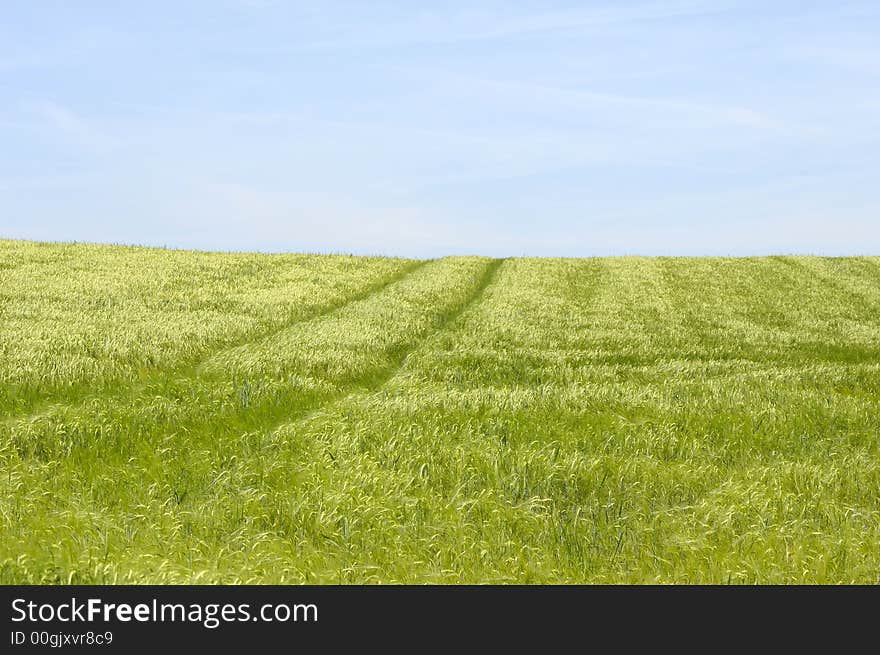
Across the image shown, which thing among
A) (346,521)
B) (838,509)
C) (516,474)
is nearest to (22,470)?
(346,521)

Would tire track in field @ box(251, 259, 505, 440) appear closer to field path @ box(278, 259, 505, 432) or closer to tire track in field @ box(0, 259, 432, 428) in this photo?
field path @ box(278, 259, 505, 432)

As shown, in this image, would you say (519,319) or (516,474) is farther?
(519,319)

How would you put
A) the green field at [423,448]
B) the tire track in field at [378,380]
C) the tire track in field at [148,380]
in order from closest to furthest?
the green field at [423,448] → the tire track in field at [148,380] → the tire track in field at [378,380]

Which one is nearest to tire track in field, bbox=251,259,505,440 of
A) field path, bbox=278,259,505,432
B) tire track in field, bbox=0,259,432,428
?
field path, bbox=278,259,505,432

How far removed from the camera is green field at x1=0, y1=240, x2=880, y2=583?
6.90m

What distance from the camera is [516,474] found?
889 centimetres

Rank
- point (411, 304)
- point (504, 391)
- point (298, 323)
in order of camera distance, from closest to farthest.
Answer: point (504, 391) → point (298, 323) → point (411, 304)

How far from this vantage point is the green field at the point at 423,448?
22.6ft

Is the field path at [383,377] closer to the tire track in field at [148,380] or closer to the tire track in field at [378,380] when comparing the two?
the tire track in field at [378,380]

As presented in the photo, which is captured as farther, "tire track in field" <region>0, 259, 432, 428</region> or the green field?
"tire track in field" <region>0, 259, 432, 428</region>

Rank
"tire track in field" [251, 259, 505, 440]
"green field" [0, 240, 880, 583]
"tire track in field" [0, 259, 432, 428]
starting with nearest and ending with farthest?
"green field" [0, 240, 880, 583], "tire track in field" [0, 259, 432, 428], "tire track in field" [251, 259, 505, 440]

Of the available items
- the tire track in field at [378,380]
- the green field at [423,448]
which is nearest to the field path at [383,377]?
the tire track in field at [378,380]

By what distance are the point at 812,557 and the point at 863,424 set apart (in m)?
5.76
